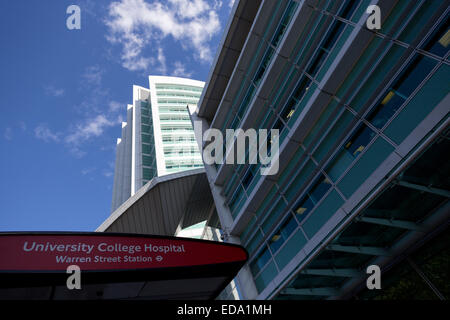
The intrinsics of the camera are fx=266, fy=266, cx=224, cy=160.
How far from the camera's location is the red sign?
300cm

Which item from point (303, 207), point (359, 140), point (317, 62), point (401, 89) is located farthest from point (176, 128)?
point (401, 89)

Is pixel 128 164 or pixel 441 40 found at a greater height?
pixel 128 164

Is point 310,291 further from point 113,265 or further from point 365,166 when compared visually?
point 113,265

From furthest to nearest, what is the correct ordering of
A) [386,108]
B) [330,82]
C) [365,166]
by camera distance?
[330,82], [365,166], [386,108]

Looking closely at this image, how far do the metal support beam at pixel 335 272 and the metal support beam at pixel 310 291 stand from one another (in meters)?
1.15

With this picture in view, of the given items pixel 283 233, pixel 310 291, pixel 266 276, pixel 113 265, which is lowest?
pixel 113 265

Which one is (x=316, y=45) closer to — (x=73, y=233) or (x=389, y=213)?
(x=389, y=213)

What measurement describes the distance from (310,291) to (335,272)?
1.47m

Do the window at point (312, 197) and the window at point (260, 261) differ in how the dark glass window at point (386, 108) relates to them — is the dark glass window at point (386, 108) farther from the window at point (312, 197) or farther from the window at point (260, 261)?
the window at point (260, 261)

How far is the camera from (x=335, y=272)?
889 centimetres

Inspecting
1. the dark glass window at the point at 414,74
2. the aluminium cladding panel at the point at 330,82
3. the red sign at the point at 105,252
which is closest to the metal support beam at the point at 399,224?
the dark glass window at the point at 414,74

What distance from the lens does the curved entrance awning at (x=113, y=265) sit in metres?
2.97

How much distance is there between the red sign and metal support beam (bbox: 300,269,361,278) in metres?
5.55
